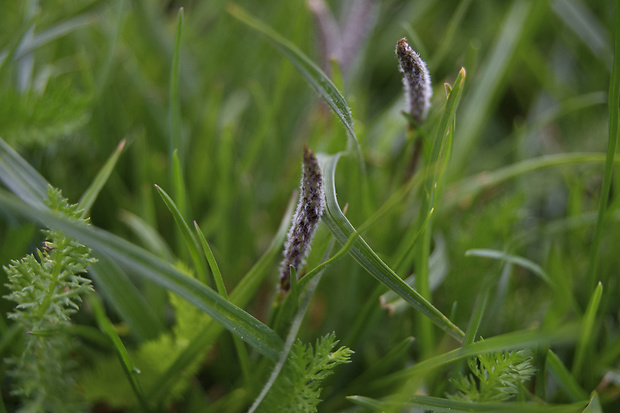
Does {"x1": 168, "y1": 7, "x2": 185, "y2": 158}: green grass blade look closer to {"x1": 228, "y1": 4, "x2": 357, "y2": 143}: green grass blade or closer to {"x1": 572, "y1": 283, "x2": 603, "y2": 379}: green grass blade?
{"x1": 228, "y1": 4, "x2": 357, "y2": 143}: green grass blade

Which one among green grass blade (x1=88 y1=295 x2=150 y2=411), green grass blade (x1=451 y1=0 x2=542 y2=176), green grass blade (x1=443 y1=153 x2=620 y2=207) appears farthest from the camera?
green grass blade (x1=451 y1=0 x2=542 y2=176)

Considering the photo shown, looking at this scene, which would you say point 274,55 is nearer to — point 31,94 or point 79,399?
point 31,94

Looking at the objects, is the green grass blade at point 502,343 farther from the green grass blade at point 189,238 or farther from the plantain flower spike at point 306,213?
the green grass blade at point 189,238

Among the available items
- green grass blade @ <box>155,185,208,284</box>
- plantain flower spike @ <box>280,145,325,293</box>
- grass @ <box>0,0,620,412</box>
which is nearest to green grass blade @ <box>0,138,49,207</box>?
grass @ <box>0,0,620,412</box>

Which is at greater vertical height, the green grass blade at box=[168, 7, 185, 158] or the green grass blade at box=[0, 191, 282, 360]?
the green grass blade at box=[168, 7, 185, 158]

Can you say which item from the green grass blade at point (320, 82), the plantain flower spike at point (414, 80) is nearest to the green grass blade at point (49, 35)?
the green grass blade at point (320, 82)

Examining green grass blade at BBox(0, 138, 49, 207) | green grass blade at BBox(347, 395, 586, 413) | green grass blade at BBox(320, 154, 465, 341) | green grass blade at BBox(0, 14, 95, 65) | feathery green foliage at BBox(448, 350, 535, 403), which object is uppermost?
green grass blade at BBox(0, 14, 95, 65)
